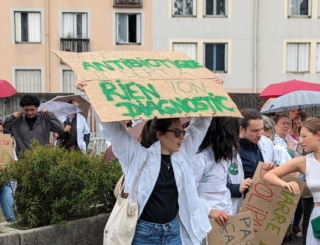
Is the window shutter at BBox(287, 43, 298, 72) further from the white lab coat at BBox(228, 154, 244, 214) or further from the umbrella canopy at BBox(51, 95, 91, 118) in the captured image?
the white lab coat at BBox(228, 154, 244, 214)

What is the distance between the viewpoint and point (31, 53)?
29.8 metres

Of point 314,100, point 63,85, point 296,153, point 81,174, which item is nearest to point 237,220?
point 81,174

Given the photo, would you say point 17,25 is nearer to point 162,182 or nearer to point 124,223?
point 162,182

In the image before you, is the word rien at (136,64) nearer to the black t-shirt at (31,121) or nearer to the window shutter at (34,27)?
the black t-shirt at (31,121)

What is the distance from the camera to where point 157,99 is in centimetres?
361

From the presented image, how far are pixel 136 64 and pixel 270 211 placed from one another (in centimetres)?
210

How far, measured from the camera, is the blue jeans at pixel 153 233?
3.79m

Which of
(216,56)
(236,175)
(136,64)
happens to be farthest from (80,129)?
(216,56)

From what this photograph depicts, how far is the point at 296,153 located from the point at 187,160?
4198mm

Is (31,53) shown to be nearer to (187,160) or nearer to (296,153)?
(296,153)

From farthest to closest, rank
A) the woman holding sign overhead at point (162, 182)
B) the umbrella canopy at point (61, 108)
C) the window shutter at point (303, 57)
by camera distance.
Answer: the window shutter at point (303, 57), the umbrella canopy at point (61, 108), the woman holding sign overhead at point (162, 182)

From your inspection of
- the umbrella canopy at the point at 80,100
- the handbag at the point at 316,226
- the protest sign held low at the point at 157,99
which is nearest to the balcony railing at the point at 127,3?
the umbrella canopy at the point at 80,100

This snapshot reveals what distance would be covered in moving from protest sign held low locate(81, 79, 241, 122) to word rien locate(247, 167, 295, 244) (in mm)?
1421

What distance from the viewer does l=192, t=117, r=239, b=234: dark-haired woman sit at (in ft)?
15.1
